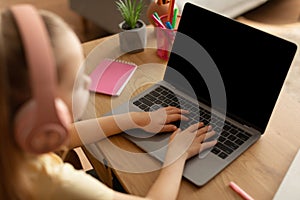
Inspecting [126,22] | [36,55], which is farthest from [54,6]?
[36,55]

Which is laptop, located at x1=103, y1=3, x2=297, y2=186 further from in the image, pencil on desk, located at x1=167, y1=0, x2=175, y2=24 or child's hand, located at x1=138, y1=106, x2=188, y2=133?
pencil on desk, located at x1=167, y1=0, x2=175, y2=24

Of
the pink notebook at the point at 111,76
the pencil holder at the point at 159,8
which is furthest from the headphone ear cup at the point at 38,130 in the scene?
the pencil holder at the point at 159,8

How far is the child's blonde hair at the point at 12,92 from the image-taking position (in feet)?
1.85

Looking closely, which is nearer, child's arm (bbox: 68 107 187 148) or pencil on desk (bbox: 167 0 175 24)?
child's arm (bbox: 68 107 187 148)

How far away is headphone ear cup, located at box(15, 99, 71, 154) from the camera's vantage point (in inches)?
22.2

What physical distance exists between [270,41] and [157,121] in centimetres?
31

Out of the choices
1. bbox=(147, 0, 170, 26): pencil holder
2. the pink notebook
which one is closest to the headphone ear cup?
the pink notebook

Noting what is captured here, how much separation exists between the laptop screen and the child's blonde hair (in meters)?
0.47

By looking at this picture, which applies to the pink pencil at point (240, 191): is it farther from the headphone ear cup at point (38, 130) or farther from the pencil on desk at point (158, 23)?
the pencil on desk at point (158, 23)

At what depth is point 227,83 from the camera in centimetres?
100

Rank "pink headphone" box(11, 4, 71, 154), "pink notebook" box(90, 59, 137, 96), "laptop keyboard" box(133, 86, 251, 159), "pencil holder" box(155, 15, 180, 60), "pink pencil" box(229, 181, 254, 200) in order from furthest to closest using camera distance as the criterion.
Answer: "pencil holder" box(155, 15, 180, 60) < "pink notebook" box(90, 59, 137, 96) < "laptop keyboard" box(133, 86, 251, 159) < "pink pencil" box(229, 181, 254, 200) < "pink headphone" box(11, 4, 71, 154)

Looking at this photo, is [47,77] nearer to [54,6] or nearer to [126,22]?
[126,22]

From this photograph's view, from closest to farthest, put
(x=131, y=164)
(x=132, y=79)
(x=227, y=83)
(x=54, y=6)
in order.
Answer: (x=131, y=164), (x=227, y=83), (x=132, y=79), (x=54, y=6)

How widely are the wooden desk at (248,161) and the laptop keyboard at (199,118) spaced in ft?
0.12
